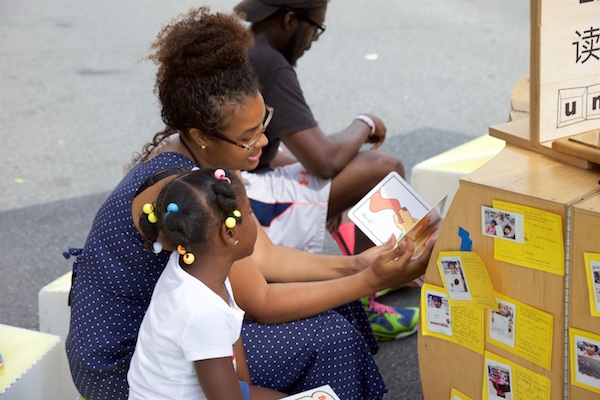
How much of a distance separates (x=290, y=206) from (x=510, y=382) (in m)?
1.20

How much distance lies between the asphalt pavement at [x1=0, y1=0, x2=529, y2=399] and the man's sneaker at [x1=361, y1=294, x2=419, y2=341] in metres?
0.04

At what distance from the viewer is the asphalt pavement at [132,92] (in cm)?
404

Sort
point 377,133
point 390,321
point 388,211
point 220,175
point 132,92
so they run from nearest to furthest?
1. point 220,175
2. point 388,211
3. point 390,321
4. point 377,133
5. point 132,92

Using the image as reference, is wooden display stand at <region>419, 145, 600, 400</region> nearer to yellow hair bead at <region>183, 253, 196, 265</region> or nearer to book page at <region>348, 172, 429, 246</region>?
book page at <region>348, 172, 429, 246</region>

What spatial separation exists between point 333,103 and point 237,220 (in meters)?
4.05

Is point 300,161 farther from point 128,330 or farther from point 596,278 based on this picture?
point 596,278

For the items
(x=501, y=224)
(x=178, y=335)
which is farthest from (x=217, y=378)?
(x=501, y=224)

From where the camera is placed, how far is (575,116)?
200 centimetres

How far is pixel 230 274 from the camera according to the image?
7.23 ft

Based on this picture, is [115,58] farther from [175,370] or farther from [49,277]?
[175,370]

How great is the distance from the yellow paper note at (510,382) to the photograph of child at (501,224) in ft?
1.07

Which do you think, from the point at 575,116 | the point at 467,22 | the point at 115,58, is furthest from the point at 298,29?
the point at 467,22

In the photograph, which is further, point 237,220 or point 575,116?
point 575,116

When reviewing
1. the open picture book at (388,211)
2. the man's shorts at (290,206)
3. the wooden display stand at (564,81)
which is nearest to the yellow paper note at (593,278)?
the wooden display stand at (564,81)
